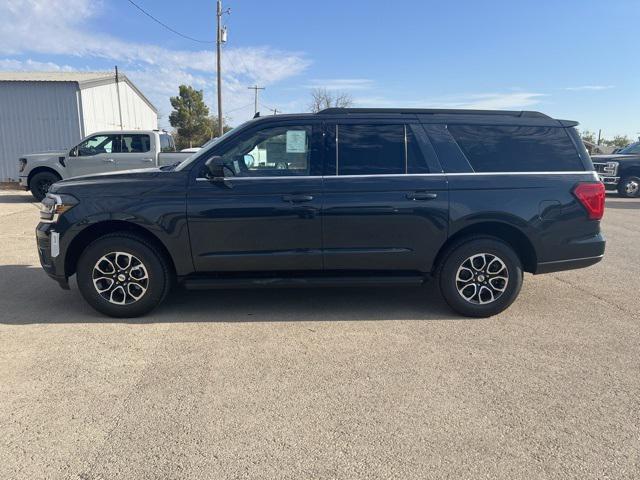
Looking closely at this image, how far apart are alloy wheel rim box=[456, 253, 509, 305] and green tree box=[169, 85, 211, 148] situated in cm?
4110

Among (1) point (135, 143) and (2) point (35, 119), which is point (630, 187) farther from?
(2) point (35, 119)

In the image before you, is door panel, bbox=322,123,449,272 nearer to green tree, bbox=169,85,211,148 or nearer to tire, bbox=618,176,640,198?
tire, bbox=618,176,640,198

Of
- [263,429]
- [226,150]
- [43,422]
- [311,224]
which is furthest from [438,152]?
[43,422]

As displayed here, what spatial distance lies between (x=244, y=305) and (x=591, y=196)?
3558 mm

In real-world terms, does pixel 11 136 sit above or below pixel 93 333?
above

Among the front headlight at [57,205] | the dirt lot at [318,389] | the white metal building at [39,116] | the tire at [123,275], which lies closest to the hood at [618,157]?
the dirt lot at [318,389]

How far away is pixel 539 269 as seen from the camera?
4590 mm

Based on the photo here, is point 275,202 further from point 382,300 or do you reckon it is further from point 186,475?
point 186,475

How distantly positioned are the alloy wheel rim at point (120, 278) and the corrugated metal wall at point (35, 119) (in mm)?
18074

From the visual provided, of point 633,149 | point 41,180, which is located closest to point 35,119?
point 41,180

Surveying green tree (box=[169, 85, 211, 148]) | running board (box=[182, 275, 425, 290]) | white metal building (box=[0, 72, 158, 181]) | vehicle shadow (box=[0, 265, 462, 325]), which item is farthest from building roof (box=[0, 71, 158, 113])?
running board (box=[182, 275, 425, 290])

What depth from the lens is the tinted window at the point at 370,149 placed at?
440 cm

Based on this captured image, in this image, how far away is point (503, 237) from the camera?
4.68 metres

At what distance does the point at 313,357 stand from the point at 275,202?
56.7 inches
